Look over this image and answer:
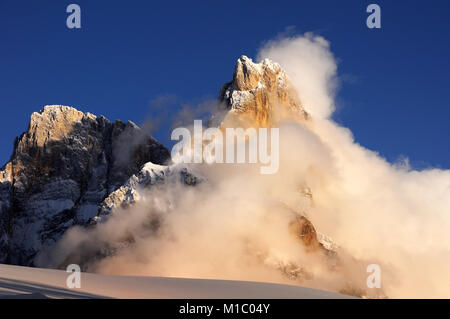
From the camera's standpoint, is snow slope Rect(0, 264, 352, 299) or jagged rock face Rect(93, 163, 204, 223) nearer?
snow slope Rect(0, 264, 352, 299)

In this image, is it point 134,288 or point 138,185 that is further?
point 138,185

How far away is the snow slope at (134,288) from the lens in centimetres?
1519

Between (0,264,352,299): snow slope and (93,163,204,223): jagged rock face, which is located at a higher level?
(93,163,204,223): jagged rock face

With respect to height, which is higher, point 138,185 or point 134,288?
point 138,185

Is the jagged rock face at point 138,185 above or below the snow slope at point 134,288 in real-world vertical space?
above

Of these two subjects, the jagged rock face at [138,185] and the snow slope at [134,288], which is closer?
the snow slope at [134,288]

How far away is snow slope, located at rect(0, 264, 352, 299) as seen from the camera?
15.2 m

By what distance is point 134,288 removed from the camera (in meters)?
17.2
